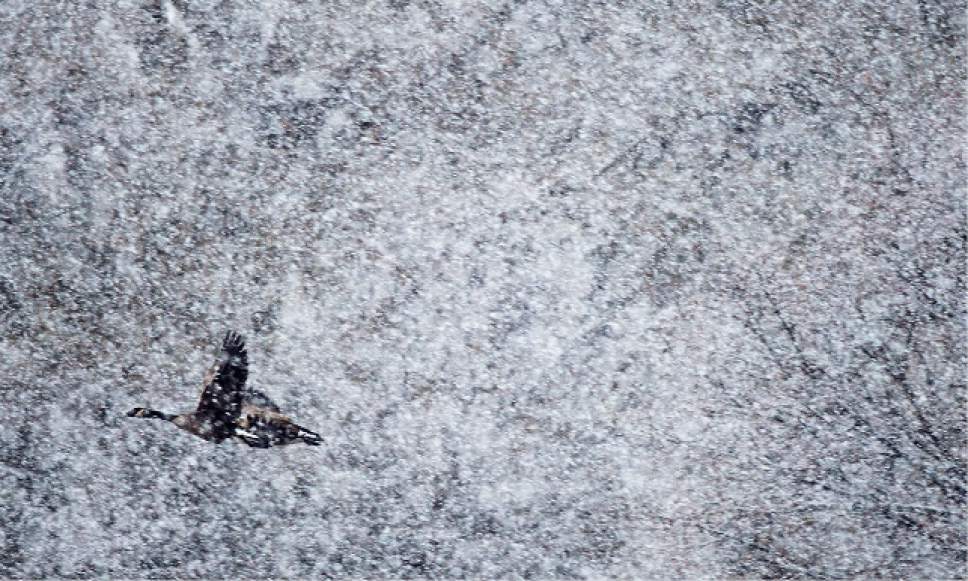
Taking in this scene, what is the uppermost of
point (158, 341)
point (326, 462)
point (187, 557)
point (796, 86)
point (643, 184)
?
point (796, 86)

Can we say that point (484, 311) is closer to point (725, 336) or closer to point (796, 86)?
point (725, 336)

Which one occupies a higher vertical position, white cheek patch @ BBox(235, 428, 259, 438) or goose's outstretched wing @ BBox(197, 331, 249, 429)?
goose's outstretched wing @ BBox(197, 331, 249, 429)

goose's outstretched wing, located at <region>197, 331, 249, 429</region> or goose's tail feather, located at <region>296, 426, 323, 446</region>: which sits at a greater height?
goose's outstretched wing, located at <region>197, 331, 249, 429</region>

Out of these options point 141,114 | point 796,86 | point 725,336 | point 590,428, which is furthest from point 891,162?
point 141,114

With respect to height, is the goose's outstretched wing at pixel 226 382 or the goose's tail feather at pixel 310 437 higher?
the goose's outstretched wing at pixel 226 382
